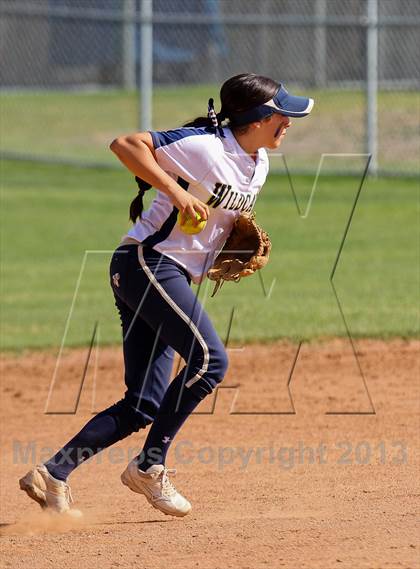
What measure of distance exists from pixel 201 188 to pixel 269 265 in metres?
7.13

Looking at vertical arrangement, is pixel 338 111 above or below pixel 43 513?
below

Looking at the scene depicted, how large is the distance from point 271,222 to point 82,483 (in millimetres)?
8647

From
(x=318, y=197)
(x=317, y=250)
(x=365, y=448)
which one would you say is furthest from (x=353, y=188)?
(x=365, y=448)

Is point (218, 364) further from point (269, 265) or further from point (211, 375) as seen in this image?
point (269, 265)

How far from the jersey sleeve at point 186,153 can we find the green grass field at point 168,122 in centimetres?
1285

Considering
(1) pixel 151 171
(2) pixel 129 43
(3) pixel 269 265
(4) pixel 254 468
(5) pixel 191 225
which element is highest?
(1) pixel 151 171

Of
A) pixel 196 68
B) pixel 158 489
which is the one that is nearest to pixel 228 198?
pixel 158 489

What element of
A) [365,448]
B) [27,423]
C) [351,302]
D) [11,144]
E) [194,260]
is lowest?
[11,144]

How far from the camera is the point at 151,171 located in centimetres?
463

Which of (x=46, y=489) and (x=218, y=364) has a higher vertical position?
(x=218, y=364)

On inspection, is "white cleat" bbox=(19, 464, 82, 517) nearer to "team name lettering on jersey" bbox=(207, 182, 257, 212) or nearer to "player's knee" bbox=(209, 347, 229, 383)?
"player's knee" bbox=(209, 347, 229, 383)

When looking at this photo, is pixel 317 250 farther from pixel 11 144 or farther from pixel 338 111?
pixel 11 144

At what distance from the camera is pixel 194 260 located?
4.96m

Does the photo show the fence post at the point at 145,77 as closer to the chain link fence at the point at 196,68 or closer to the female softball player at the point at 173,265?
the chain link fence at the point at 196,68
